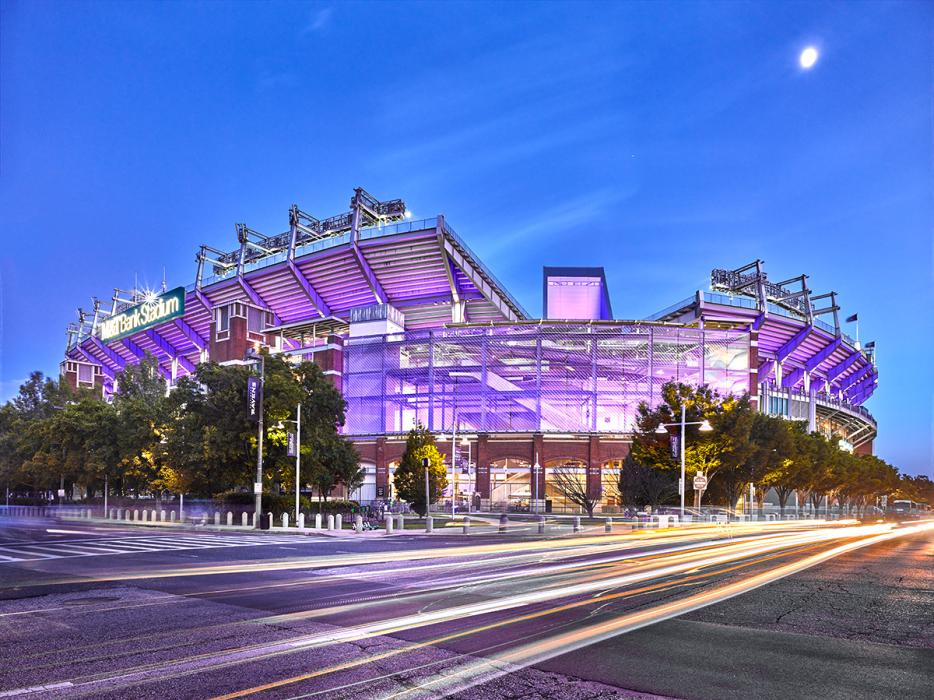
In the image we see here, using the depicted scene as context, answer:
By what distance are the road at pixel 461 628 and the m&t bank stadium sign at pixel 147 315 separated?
61.2m

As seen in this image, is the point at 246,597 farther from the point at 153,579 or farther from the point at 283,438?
the point at 283,438

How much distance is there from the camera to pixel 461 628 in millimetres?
10742

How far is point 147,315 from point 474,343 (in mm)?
43177

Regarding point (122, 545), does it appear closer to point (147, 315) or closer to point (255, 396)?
point (255, 396)

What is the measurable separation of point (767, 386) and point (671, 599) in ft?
297

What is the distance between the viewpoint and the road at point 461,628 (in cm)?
795

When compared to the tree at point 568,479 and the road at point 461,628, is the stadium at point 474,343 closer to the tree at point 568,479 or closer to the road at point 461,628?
the tree at point 568,479

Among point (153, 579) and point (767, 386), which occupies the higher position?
point (767, 386)

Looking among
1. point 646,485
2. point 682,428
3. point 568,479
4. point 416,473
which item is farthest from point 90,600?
point 568,479

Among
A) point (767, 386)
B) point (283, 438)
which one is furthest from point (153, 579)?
point (767, 386)

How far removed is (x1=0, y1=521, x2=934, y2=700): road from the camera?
7.95 m

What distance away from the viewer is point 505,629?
10.7 meters

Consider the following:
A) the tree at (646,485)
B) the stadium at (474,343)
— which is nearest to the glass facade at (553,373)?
the stadium at (474,343)

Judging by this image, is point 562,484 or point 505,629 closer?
point 505,629
